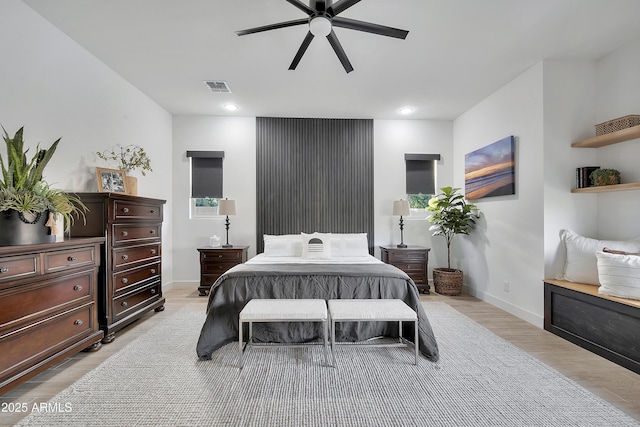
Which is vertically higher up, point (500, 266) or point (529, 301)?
point (500, 266)

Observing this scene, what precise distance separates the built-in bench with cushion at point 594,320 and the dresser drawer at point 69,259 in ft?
14.1

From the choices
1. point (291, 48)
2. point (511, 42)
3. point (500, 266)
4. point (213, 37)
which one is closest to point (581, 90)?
point (511, 42)

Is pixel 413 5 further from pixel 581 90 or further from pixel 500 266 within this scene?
pixel 500 266

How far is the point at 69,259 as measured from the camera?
222cm

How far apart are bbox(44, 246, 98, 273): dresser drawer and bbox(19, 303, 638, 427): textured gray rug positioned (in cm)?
82

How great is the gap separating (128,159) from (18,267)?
2.17 metres

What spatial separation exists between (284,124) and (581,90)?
3862 mm

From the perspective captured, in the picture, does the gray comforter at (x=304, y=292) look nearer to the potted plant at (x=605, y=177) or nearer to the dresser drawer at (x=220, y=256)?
the dresser drawer at (x=220, y=256)

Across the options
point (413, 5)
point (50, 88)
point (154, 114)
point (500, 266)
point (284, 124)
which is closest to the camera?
point (413, 5)

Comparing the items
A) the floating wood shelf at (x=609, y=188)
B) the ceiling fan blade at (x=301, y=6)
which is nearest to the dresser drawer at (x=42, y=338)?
the ceiling fan blade at (x=301, y=6)

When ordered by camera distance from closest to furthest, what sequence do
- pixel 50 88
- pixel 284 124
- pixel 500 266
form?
pixel 50 88 → pixel 500 266 → pixel 284 124

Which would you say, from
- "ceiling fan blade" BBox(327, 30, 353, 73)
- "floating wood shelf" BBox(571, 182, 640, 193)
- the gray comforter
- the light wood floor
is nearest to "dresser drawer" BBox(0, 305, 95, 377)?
the light wood floor

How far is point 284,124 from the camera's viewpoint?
4.91 m

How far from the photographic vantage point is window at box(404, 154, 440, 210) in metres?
5.00
